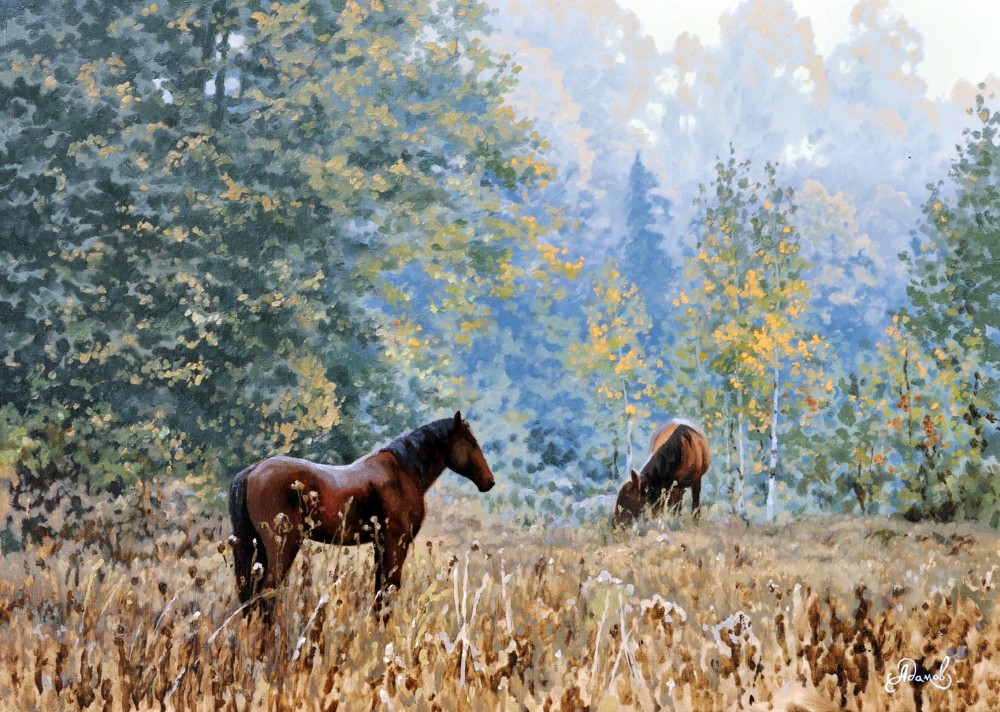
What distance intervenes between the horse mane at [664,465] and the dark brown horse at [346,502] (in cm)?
454

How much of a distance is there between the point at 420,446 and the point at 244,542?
4.17ft

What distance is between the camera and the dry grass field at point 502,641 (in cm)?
367

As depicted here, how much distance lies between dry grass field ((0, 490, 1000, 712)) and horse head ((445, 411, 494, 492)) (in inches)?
27.6

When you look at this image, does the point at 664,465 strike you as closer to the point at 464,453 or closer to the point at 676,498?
the point at 676,498

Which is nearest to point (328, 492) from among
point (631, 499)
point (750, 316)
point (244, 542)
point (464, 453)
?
point (244, 542)

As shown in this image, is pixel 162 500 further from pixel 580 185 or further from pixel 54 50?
pixel 580 185

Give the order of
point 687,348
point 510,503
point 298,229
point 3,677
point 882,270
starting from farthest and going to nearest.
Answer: point 510,503 → point 687,348 → point 882,270 → point 298,229 → point 3,677

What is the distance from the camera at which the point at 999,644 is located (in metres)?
4.36

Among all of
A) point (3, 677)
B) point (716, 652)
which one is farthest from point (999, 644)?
point (3, 677)

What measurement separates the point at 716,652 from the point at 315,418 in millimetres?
5663
